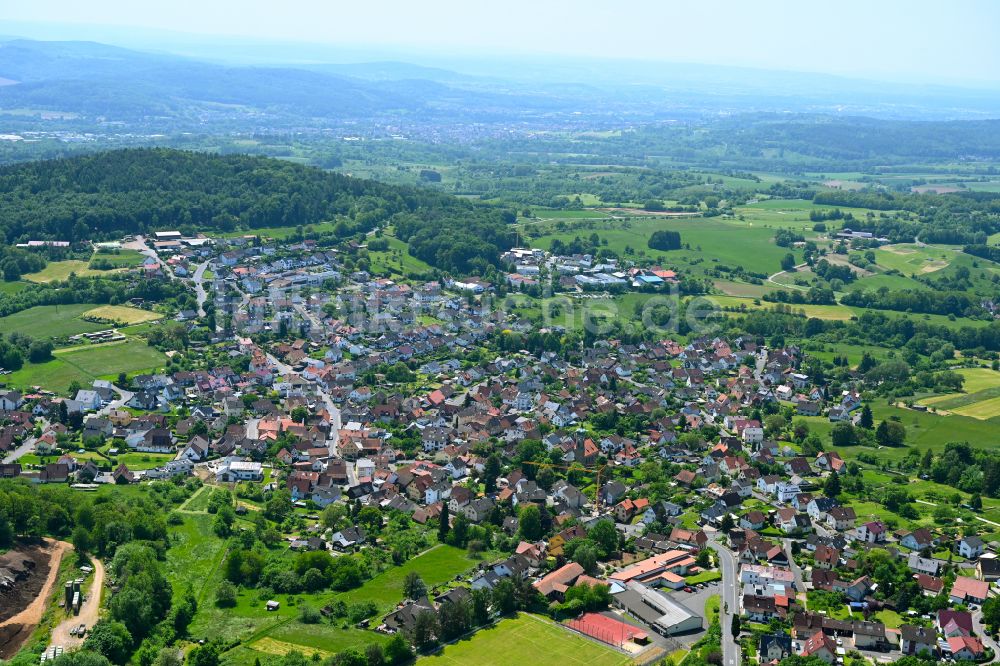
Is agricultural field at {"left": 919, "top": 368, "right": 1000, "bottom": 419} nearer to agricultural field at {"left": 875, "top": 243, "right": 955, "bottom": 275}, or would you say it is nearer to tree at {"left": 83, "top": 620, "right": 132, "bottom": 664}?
agricultural field at {"left": 875, "top": 243, "right": 955, "bottom": 275}

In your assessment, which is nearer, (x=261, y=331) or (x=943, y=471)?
(x=943, y=471)

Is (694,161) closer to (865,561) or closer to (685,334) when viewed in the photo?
(685,334)

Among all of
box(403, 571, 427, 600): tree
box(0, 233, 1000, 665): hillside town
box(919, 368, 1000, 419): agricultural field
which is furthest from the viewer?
box(919, 368, 1000, 419): agricultural field

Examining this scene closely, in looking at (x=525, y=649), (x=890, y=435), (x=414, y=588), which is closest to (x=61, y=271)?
(x=414, y=588)

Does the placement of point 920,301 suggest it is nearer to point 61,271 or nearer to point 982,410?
point 982,410

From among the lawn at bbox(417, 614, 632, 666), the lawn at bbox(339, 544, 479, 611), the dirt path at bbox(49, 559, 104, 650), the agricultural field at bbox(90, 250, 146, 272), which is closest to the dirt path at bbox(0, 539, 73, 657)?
the dirt path at bbox(49, 559, 104, 650)

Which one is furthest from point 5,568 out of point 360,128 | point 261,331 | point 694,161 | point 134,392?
point 360,128
